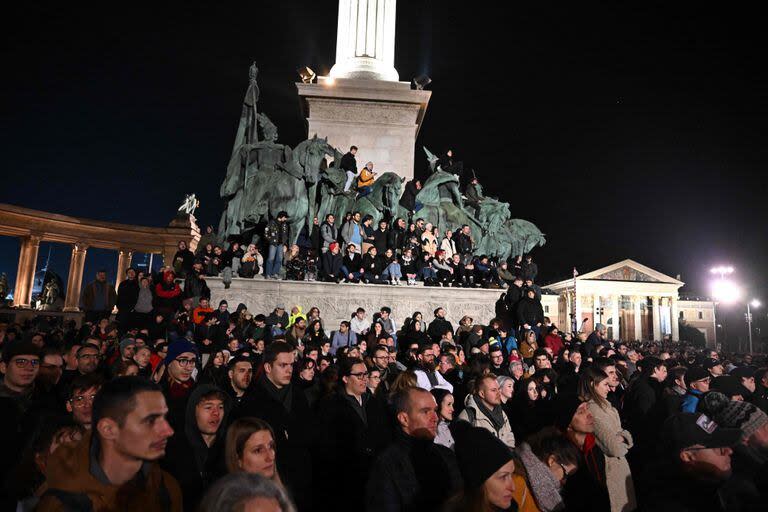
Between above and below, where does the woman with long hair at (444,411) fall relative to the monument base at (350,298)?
below

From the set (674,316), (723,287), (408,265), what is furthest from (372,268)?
(674,316)

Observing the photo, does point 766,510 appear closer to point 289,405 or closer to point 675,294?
point 289,405

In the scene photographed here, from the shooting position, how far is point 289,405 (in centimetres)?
507

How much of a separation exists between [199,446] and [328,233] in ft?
42.8

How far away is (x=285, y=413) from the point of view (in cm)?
462

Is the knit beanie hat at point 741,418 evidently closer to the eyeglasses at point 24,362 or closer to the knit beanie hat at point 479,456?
the knit beanie hat at point 479,456

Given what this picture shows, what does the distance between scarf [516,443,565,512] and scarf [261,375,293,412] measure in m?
2.26

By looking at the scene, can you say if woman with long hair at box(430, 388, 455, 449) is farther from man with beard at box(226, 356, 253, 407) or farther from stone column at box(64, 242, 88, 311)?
stone column at box(64, 242, 88, 311)

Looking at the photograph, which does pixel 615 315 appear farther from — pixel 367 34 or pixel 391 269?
pixel 391 269

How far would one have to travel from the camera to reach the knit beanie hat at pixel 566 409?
15.1 feet

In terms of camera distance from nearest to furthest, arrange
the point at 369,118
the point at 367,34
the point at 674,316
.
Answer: the point at 369,118 < the point at 367,34 < the point at 674,316

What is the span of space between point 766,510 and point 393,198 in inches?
619

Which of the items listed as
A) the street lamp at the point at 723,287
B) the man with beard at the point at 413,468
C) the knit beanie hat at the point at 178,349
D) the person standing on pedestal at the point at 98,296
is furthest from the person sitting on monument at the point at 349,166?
the street lamp at the point at 723,287

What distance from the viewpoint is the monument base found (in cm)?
1547
